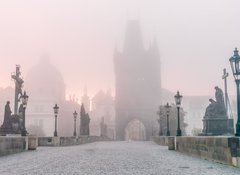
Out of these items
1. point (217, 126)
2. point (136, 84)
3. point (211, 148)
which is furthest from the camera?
point (136, 84)

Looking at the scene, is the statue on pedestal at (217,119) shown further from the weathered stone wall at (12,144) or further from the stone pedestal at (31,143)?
the weathered stone wall at (12,144)

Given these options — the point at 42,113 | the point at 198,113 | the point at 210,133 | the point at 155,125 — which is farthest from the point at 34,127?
the point at 198,113

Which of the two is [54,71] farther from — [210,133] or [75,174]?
[75,174]

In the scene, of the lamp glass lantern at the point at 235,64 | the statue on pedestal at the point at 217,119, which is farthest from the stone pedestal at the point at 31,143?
the lamp glass lantern at the point at 235,64

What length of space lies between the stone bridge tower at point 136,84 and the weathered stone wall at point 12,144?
274ft

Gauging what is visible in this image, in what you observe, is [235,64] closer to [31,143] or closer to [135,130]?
[31,143]

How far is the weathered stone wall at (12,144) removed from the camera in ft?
57.3

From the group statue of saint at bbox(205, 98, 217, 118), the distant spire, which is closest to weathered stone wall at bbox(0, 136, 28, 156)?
statue of saint at bbox(205, 98, 217, 118)

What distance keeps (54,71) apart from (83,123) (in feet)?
245

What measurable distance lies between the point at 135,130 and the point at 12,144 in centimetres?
9513

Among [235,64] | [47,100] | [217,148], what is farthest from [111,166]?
[47,100]

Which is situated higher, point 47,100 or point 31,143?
point 47,100

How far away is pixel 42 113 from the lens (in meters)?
110

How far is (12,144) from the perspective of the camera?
19.5 meters
